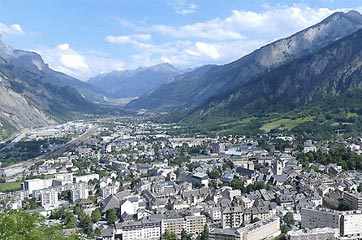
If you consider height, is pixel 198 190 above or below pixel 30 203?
above

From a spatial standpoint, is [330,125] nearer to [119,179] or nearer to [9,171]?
[119,179]

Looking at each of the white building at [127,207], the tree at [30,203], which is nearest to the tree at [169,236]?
the white building at [127,207]

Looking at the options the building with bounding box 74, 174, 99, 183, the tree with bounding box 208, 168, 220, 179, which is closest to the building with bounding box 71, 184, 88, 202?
the building with bounding box 74, 174, 99, 183

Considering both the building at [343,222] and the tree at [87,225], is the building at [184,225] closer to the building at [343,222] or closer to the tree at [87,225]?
the tree at [87,225]

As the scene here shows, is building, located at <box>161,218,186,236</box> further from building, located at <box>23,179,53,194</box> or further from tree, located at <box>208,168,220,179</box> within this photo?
building, located at <box>23,179,53,194</box>

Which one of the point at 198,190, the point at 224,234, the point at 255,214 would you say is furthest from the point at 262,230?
the point at 198,190

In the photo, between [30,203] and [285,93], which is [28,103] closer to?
[285,93]

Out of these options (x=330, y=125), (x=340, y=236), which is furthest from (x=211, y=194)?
(x=330, y=125)
